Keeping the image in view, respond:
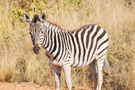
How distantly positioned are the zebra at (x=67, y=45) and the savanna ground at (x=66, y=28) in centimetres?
77

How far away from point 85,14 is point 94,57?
382 cm

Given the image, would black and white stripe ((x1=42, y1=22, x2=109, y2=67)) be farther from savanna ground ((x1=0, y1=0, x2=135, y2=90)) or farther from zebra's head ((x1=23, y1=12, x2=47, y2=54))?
savanna ground ((x1=0, y1=0, x2=135, y2=90))

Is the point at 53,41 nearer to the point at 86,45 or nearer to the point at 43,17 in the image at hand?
the point at 43,17

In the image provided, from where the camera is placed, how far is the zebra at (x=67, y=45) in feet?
15.5

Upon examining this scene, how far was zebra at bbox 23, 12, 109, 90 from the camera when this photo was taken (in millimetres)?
4734

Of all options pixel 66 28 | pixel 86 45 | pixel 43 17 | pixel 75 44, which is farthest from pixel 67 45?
pixel 66 28

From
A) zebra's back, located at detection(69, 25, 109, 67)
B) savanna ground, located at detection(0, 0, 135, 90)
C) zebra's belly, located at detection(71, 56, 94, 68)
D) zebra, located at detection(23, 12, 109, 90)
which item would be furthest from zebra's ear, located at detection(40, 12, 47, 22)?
savanna ground, located at detection(0, 0, 135, 90)

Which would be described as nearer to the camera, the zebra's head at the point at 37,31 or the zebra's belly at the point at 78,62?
the zebra's head at the point at 37,31

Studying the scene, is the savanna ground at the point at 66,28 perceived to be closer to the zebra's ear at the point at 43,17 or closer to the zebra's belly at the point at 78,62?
the zebra's belly at the point at 78,62

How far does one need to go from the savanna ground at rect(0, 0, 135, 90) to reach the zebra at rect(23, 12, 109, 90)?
77 centimetres

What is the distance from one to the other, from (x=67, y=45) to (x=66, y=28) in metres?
2.80

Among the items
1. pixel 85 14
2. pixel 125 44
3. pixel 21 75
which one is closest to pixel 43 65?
pixel 21 75

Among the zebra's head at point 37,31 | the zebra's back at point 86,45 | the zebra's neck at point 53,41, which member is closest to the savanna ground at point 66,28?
the zebra's back at point 86,45

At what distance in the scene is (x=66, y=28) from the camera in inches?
313
